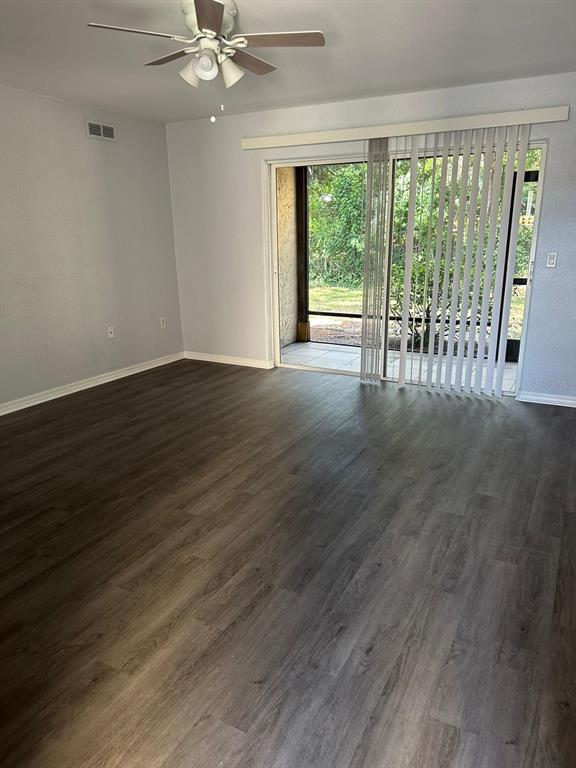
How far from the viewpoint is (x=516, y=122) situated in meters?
3.83

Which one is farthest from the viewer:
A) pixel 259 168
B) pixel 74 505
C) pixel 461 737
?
pixel 259 168

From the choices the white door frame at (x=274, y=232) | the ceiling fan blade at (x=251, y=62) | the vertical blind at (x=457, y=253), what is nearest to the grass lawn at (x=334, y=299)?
the white door frame at (x=274, y=232)

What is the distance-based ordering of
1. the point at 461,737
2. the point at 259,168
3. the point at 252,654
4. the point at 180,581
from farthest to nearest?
the point at 259,168 → the point at 180,581 → the point at 252,654 → the point at 461,737

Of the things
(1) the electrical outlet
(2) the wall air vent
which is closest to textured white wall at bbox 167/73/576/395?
(1) the electrical outlet

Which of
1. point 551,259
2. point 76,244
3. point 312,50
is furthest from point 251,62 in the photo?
point 551,259

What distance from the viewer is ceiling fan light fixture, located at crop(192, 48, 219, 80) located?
2.55 m

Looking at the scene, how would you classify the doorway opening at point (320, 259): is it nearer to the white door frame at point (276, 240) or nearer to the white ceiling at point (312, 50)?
the white door frame at point (276, 240)

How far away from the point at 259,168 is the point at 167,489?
3.57 m

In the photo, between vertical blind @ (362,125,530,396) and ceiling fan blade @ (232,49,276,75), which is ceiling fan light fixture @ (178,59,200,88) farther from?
vertical blind @ (362,125,530,396)

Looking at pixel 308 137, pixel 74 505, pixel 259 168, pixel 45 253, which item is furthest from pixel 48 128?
pixel 74 505

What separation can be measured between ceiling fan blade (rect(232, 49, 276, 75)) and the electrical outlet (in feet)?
8.52

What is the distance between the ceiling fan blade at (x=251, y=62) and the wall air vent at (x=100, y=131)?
2371 millimetres

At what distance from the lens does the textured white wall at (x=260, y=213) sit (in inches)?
152

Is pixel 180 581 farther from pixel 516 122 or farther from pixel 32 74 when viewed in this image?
pixel 516 122
